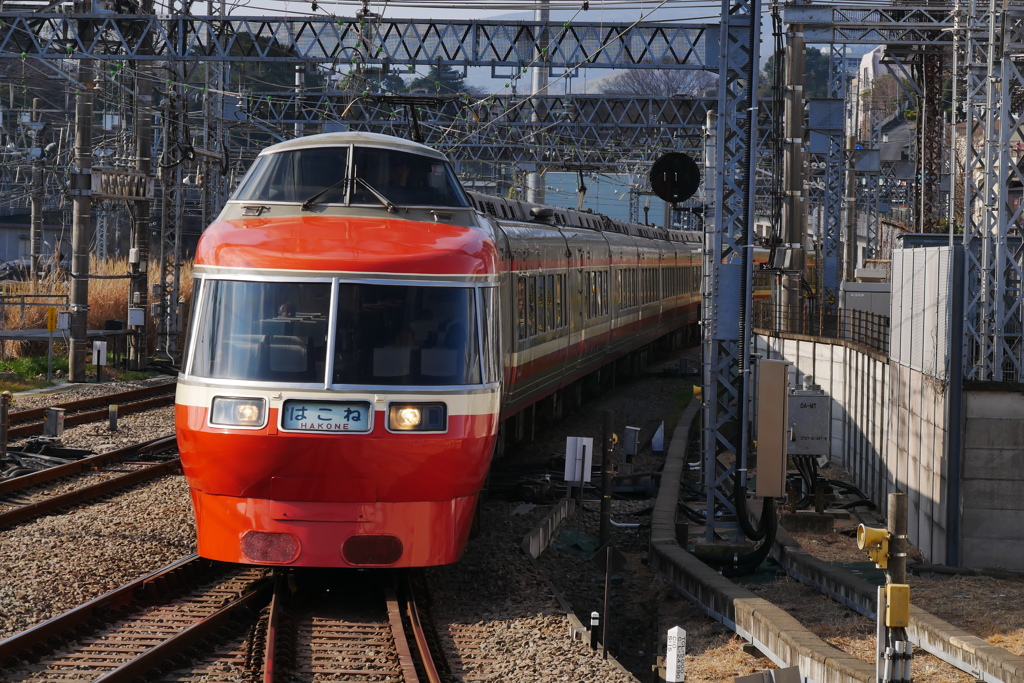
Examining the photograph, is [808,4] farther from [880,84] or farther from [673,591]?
[880,84]

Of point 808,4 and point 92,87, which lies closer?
point 808,4

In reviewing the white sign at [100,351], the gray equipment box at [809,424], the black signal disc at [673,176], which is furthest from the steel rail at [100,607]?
the white sign at [100,351]

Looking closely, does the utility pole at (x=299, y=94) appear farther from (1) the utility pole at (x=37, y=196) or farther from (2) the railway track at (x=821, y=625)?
(2) the railway track at (x=821, y=625)

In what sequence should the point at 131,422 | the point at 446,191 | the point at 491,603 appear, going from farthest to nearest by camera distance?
the point at 131,422, the point at 446,191, the point at 491,603

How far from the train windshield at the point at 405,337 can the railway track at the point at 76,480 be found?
15.5 feet

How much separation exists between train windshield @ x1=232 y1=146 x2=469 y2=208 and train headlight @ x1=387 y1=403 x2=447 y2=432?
2.09 metres

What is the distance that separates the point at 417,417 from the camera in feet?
29.7

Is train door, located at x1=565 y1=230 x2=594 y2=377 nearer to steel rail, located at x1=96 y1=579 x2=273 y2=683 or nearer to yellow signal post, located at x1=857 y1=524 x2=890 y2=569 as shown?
steel rail, located at x1=96 y1=579 x2=273 y2=683

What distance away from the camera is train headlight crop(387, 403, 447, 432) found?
8.99m

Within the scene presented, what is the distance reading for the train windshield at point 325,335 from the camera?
903 centimetres

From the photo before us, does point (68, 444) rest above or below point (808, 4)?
below

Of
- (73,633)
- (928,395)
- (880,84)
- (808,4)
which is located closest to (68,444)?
(73,633)

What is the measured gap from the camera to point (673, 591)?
39.4 feet

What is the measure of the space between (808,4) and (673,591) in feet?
43.1
